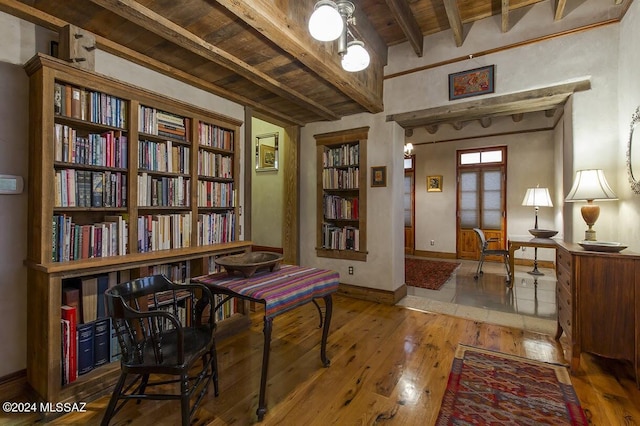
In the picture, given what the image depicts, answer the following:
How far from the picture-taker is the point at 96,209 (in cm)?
201

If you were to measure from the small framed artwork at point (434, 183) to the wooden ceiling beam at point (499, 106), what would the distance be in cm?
383

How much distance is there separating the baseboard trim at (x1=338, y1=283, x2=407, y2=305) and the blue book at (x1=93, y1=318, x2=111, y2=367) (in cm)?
271

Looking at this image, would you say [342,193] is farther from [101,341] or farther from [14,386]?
[14,386]

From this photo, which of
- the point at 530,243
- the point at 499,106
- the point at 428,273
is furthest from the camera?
the point at 428,273

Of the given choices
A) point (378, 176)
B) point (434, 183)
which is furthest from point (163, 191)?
point (434, 183)

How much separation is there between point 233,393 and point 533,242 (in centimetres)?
409

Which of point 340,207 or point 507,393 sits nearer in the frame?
point 507,393

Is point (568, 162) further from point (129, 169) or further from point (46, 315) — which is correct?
point (46, 315)

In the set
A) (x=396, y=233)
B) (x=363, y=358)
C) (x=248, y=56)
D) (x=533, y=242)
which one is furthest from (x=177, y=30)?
(x=533, y=242)

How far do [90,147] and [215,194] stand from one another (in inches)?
42.3

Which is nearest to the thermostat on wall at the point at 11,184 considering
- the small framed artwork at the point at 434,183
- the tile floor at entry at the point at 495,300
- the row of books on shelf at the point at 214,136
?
the row of books on shelf at the point at 214,136

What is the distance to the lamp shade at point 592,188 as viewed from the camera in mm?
2314

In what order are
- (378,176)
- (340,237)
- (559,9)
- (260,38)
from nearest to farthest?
(260,38) < (559,9) < (378,176) < (340,237)

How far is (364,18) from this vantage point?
10.1 feet
